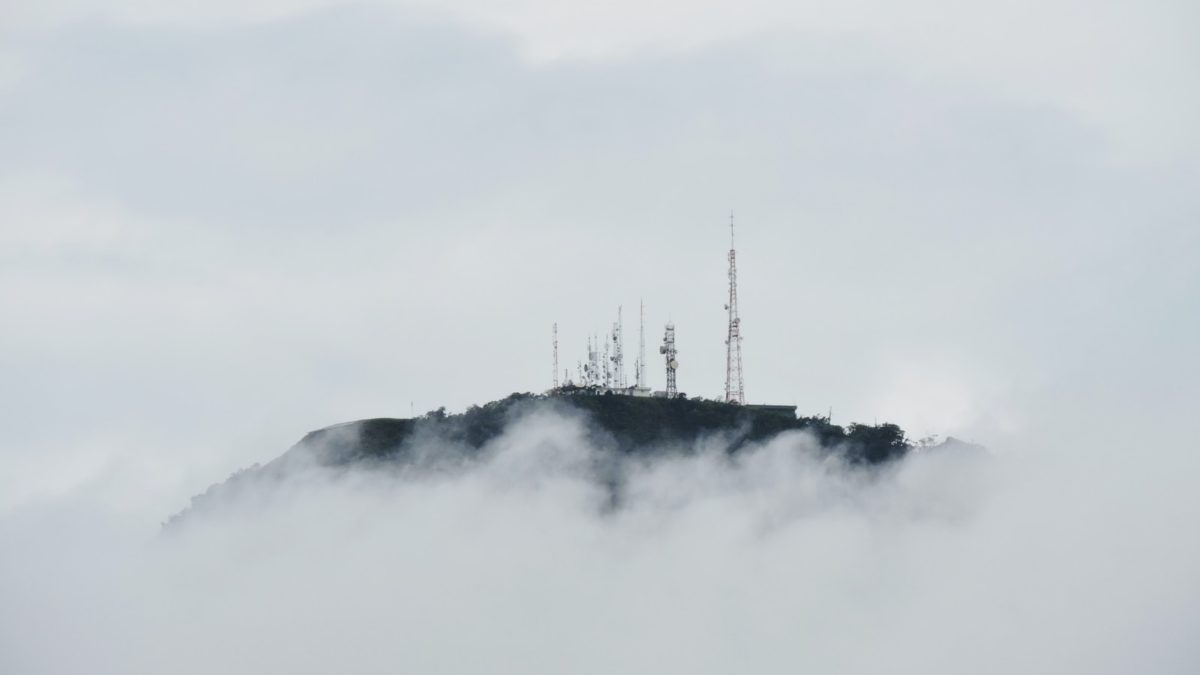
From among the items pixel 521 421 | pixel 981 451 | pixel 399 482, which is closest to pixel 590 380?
pixel 521 421

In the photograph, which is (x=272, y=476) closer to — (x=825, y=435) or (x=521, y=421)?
(x=521, y=421)

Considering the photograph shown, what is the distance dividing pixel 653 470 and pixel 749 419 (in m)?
8.56

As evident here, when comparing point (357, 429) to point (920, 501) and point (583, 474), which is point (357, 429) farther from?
point (920, 501)

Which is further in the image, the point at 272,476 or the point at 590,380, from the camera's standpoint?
the point at 272,476

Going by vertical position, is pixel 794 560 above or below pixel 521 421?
below

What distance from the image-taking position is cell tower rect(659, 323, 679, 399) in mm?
179250

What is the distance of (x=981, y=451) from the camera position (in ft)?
648

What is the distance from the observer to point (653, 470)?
616 ft

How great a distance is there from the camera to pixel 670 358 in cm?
18288

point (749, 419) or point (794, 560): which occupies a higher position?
point (749, 419)

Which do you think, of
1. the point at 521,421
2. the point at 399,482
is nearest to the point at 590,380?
the point at 521,421

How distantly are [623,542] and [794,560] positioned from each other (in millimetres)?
13940

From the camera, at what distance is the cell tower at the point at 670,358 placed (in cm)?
17925

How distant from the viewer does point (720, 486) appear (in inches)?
7461
